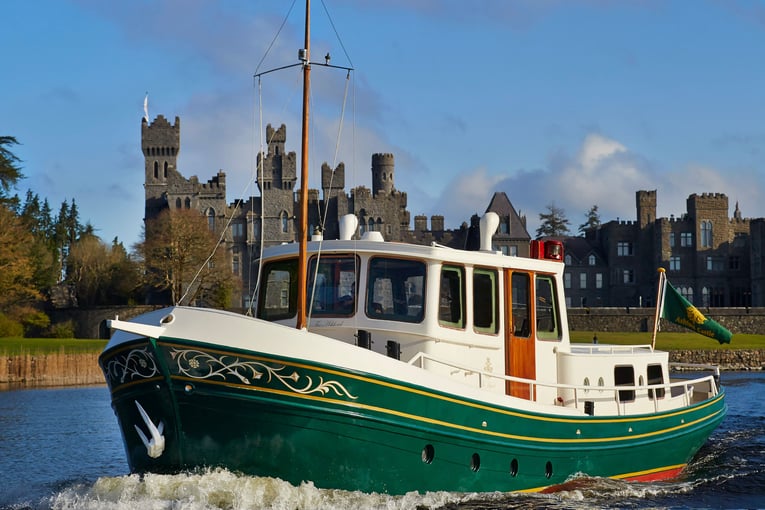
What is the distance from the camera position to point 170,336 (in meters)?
11.9

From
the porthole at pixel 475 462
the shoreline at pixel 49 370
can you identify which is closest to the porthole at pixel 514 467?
the porthole at pixel 475 462

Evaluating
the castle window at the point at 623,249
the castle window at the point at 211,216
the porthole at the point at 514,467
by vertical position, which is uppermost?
the castle window at the point at 211,216

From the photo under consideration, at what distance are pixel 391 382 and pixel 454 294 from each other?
2.59 metres

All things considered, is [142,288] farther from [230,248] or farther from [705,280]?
[705,280]

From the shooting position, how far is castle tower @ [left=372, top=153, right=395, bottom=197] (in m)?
95.4

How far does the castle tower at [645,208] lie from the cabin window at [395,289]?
8559 cm

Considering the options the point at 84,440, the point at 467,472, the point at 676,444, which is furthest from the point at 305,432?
the point at 84,440

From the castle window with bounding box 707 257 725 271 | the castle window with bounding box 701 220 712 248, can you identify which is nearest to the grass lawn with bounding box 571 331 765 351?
the castle window with bounding box 707 257 725 271

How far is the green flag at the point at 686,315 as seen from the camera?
810 inches

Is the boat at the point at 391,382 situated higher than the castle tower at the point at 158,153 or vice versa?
the castle tower at the point at 158,153

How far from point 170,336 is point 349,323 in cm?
309

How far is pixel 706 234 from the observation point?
94.3 m

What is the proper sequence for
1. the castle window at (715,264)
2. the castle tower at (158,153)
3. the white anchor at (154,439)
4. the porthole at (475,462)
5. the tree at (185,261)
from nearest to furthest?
the white anchor at (154,439) → the porthole at (475,462) → the tree at (185,261) → the castle tower at (158,153) → the castle window at (715,264)

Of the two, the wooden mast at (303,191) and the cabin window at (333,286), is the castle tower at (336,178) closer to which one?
the cabin window at (333,286)
